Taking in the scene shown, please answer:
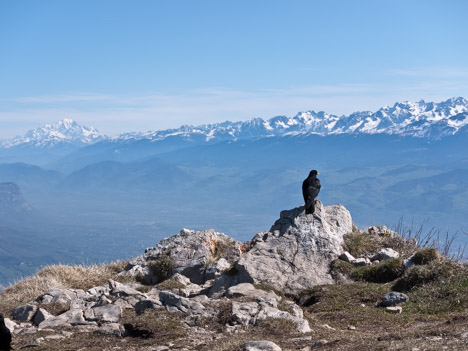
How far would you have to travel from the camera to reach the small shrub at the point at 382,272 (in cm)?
1571

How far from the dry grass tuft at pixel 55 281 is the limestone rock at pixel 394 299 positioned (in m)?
9.81

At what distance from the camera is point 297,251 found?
55.9 feet

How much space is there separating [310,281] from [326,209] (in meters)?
4.72

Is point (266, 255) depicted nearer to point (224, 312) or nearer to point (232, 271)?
point (232, 271)

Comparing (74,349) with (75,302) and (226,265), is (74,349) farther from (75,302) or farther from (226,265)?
(226,265)

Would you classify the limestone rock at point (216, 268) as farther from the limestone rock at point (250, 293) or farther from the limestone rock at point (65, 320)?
the limestone rock at point (65, 320)

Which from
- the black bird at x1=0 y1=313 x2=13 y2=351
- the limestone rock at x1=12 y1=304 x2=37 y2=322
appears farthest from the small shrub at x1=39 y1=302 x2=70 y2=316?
the black bird at x1=0 y1=313 x2=13 y2=351

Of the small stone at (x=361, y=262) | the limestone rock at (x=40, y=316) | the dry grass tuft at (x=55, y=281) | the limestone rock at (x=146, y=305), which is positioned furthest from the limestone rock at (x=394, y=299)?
the dry grass tuft at (x=55, y=281)

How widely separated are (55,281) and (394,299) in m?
11.3

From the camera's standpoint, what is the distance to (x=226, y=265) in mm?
17703

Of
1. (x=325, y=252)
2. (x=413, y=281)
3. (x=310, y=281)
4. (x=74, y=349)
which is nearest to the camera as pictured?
(x=74, y=349)

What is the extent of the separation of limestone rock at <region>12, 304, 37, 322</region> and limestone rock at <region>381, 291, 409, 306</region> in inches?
377

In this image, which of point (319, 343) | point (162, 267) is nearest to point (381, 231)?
point (162, 267)

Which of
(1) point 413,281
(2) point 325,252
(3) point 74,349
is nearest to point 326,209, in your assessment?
(2) point 325,252
